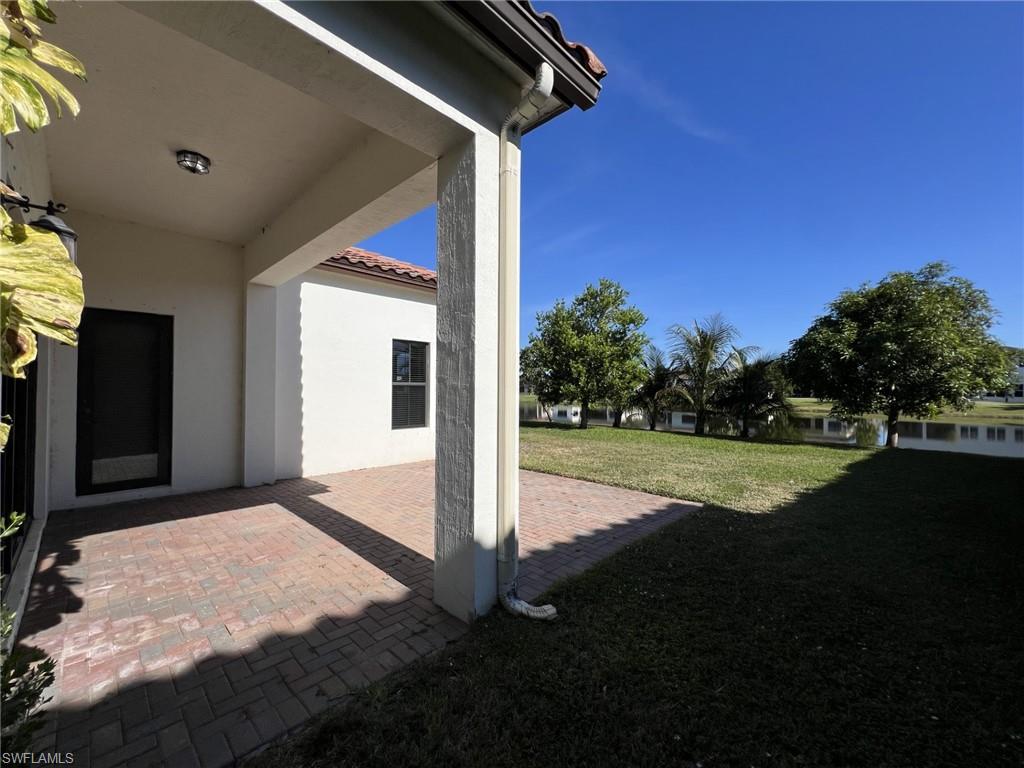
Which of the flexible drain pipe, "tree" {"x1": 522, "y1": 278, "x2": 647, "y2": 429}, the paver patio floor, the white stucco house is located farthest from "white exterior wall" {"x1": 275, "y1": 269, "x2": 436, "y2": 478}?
"tree" {"x1": 522, "y1": 278, "x2": 647, "y2": 429}

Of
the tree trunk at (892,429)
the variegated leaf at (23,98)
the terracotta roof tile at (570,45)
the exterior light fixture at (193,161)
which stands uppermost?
the terracotta roof tile at (570,45)

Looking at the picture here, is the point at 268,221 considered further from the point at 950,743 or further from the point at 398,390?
the point at 950,743

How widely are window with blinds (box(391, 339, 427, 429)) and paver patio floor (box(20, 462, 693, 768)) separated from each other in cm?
281

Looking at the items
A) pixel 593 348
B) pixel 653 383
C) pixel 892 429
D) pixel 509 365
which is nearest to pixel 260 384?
pixel 509 365

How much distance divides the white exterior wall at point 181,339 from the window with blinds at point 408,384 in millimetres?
2538

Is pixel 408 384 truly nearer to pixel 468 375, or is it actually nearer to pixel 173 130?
pixel 173 130

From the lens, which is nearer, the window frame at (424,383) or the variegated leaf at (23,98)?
the variegated leaf at (23,98)

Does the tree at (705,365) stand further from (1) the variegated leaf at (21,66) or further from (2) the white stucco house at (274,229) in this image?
(1) the variegated leaf at (21,66)

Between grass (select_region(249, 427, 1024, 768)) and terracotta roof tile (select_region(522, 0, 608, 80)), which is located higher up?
terracotta roof tile (select_region(522, 0, 608, 80))

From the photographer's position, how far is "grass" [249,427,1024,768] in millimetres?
1736

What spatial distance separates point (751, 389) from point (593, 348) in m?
5.75

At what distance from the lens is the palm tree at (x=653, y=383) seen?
16.3 metres

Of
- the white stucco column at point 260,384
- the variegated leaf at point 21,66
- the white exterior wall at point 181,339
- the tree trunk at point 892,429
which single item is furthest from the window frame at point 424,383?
the tree trunk at point 892,429

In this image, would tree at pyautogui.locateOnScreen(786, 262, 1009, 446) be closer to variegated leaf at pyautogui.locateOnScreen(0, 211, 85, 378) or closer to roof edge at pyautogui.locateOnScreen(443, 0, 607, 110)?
roof edge at pyautogui.locateOnScreen(443, 0, 607, 110)
